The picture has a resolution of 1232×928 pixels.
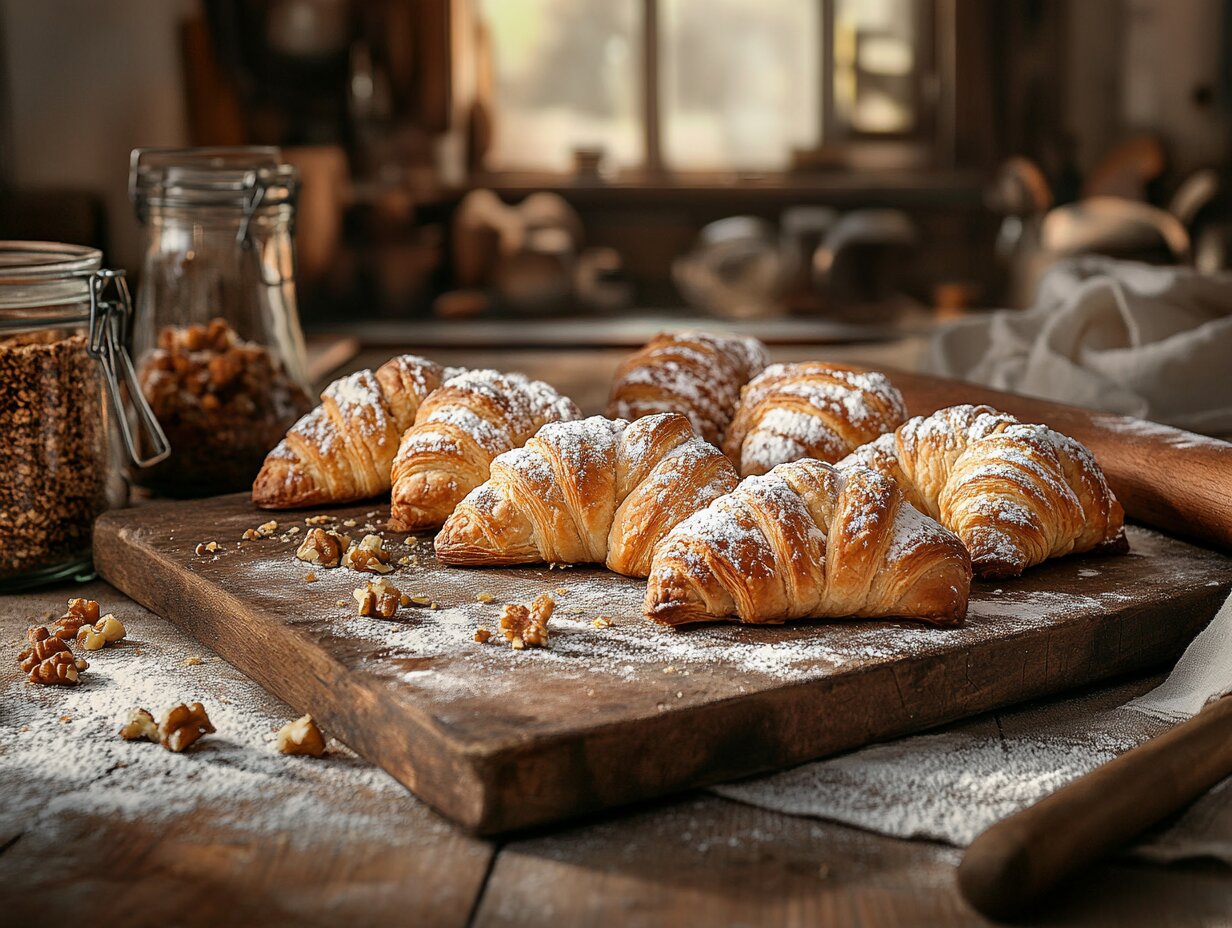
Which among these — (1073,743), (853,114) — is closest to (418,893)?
(1073,743)

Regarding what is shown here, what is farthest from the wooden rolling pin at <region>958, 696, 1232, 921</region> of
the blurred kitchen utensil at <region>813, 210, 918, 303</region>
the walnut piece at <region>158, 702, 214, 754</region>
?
the blurred kitchen utensil at <region>813, 210, 918, 303</region>

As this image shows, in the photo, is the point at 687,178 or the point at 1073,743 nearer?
the point at 1073,743

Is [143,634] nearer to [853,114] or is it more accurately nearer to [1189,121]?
[1189,121]

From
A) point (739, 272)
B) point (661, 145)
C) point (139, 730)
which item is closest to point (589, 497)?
point (139, 730)

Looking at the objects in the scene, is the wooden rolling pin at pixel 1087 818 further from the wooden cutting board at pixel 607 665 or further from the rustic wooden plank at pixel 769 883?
the wooden cutting board at pixel 607 665

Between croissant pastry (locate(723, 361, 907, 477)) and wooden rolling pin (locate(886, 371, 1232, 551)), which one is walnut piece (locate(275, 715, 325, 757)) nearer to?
croissant pastry (locate(723, 361, 907, 477))

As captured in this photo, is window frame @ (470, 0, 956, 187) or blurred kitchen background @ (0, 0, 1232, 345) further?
window frame @ (470, 0, 956, 187)

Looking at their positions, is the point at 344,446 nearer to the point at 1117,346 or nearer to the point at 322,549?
the point at 322,549
